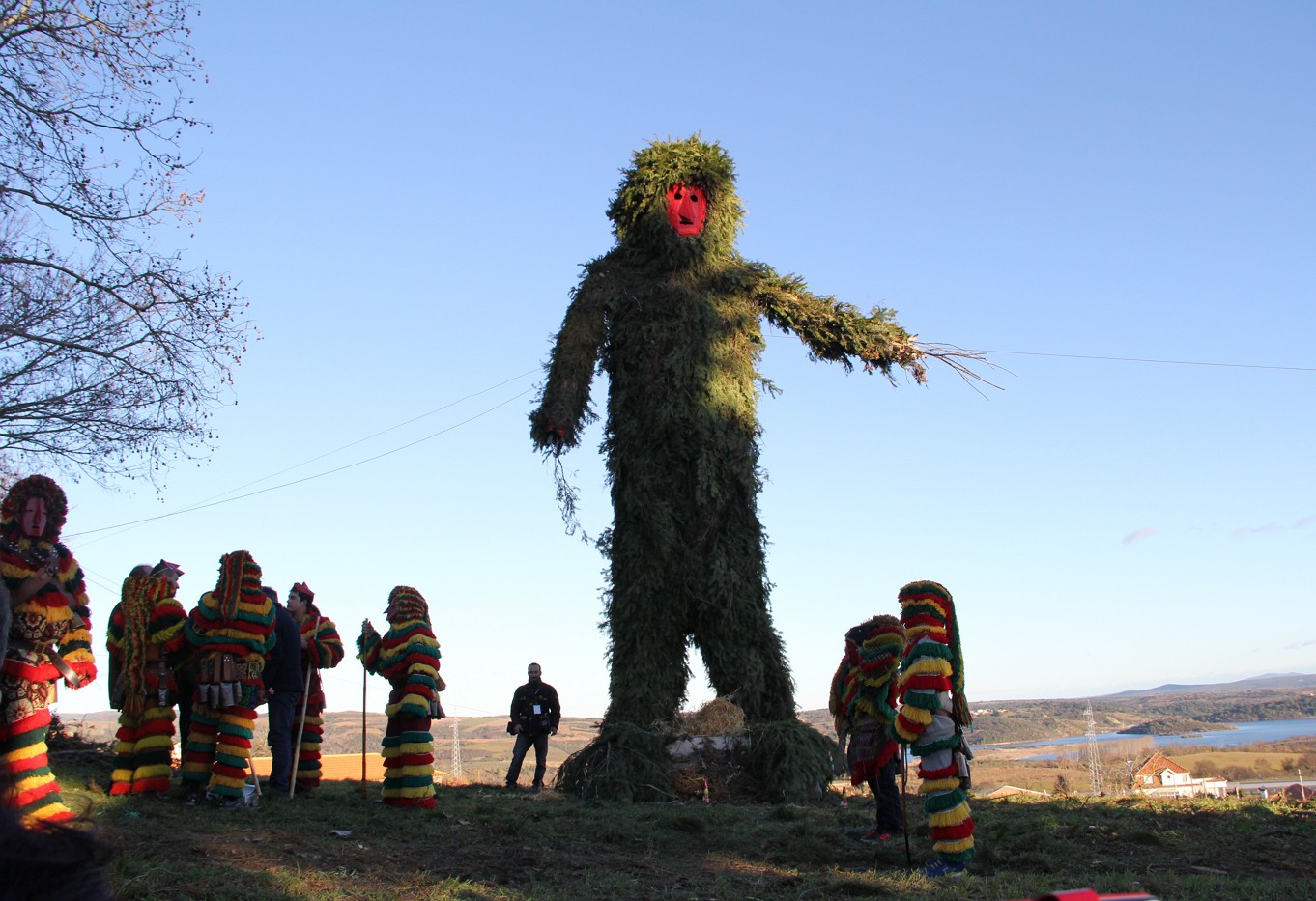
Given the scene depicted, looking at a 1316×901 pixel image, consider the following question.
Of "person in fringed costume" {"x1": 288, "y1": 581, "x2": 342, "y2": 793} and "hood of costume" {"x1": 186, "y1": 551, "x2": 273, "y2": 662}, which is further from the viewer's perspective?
"person in fringed costume" {"x1": 288, "y1": 581, "x2": 342, "y2": 793}

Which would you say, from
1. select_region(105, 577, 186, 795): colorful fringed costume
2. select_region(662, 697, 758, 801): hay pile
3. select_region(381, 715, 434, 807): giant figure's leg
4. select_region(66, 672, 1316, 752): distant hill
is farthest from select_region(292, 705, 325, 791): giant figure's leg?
select_region(66, 672, 1316, 752): distant hill

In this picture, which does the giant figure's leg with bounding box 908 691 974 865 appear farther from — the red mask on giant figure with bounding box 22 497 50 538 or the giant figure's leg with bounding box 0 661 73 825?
the red mask on giant figure with bounding box 22 497 50 538

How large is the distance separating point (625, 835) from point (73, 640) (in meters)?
4.05

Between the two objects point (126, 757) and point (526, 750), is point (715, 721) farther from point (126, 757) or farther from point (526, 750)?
point (126, 757)

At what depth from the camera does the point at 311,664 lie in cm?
982

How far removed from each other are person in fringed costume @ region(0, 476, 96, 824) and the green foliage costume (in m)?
5.43

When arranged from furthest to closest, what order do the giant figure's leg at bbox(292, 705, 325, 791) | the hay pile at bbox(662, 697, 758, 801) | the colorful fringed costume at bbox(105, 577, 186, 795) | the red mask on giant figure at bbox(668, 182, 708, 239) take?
1. the red mask on giant figure at bbox(668, 182, 708, 239)
2. the hay pile at bbox(662, 697, 758, 801)
3. the giant figure's leg at bbox(292, 705, 325, 791)
4. the colorful fringed costume at bbox(105, 577, 186, 795)

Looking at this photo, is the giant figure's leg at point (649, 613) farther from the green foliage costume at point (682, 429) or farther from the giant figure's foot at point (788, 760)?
the giant figure's foot at point (788, 760)

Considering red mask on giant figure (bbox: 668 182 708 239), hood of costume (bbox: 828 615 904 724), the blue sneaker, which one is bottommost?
the blue sneaker

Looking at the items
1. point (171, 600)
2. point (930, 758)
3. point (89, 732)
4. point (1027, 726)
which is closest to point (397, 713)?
point (171, 600)

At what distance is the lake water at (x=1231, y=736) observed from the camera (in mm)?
81812

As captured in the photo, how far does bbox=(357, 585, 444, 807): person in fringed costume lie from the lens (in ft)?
30.8

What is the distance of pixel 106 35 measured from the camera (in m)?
11.3

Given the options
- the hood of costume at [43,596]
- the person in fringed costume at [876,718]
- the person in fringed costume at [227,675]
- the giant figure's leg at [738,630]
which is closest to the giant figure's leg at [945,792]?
the person in fringed costume at [876,718]
